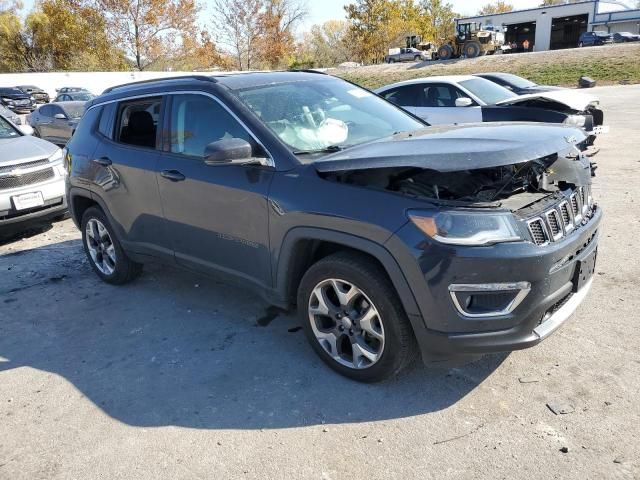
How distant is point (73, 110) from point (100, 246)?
10.5m

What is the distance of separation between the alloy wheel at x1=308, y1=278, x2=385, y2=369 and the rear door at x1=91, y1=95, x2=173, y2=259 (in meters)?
1.58

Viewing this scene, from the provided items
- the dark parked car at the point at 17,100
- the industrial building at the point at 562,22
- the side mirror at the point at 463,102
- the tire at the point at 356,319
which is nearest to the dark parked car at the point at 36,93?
the dark parked car at the point at 17,100

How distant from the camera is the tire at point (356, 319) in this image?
3.08 meters

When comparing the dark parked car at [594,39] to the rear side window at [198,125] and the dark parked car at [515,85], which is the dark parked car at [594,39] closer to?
the dark parked car at [515,85]

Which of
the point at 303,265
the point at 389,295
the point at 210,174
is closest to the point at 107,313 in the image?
the point at 210,174

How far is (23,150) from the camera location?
23.9 ft

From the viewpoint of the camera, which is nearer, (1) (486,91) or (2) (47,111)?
(1) (486,91)

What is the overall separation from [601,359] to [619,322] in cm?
58

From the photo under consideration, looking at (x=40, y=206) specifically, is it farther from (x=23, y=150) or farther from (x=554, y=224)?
(x=554, y=224)

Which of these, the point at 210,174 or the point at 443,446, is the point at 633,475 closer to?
the point at 443,446

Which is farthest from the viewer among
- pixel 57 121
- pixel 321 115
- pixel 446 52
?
pixel 446 52

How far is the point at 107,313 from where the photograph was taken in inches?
185

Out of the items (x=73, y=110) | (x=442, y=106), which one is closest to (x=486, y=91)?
(x=442, y=106)

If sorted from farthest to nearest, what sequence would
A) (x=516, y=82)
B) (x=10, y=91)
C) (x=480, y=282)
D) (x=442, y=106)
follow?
1. (x=10, y=91)
2. (x=516, y=82)
3. (x=442, y=106)
4. (x=480, y=282)
